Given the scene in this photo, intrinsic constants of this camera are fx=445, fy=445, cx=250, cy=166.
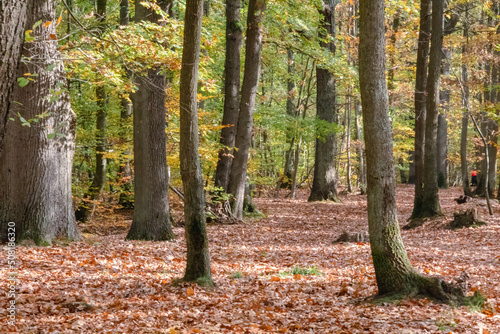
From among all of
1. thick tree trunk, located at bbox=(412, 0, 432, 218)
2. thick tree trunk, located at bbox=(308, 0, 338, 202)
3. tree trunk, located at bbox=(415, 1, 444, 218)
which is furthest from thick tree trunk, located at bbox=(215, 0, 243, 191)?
thick tree trunk, located at bbox=(308, 0, 338, 202)

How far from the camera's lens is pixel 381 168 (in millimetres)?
→ 5535

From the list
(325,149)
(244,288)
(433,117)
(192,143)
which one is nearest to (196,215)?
(192,143)

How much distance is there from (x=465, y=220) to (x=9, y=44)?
12605 millimetres

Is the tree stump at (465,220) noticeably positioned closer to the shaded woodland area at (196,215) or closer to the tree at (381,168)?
the shaded woodland area at (196,215)

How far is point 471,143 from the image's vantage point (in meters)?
34.7

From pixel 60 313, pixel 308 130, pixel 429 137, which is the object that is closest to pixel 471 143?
pixel 308 130

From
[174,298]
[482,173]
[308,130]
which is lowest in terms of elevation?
[174,298]

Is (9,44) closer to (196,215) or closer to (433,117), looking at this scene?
(196,215)

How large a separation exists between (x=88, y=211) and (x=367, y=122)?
11.4m

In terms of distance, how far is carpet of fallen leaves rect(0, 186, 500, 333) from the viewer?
4.86 m

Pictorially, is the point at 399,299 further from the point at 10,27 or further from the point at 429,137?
the point at 429,137

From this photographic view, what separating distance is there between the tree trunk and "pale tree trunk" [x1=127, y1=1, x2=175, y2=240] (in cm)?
772

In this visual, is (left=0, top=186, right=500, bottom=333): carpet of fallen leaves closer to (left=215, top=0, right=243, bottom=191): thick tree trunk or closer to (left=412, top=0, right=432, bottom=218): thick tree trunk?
(left=412, top=0, right=432, bottom=218): thick tree trunk

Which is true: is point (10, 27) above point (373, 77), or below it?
below
